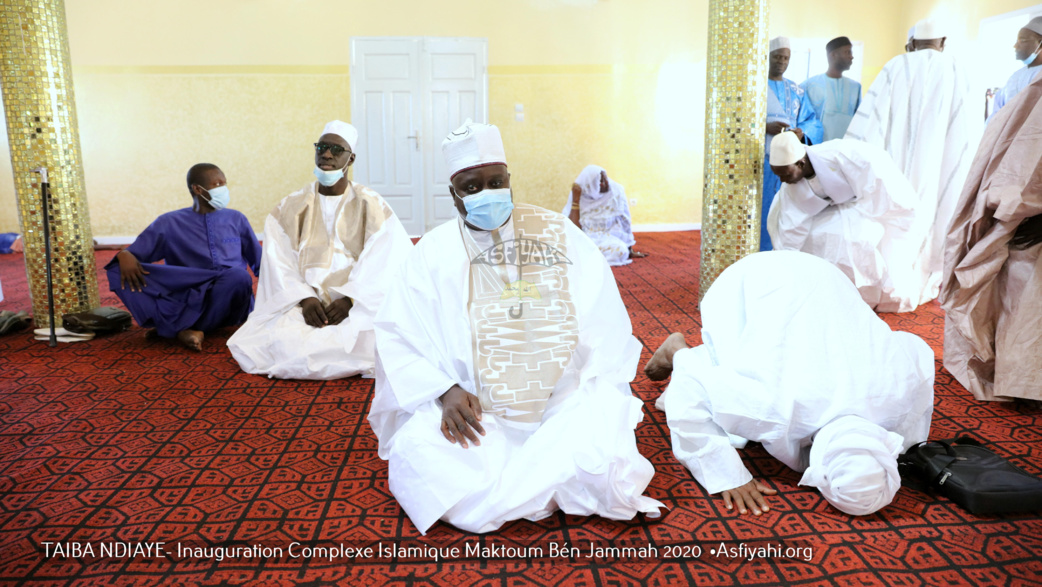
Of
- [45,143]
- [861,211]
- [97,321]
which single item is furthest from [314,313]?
[861,211]

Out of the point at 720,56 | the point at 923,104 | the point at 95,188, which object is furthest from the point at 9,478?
the point at 95,188

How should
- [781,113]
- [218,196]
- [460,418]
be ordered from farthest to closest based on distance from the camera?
[781,113] → [218,196] → [460,418]

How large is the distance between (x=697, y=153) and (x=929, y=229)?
4.89 metres

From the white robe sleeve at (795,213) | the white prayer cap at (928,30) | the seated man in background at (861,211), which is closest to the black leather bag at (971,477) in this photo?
the seated man in background at (861,211)

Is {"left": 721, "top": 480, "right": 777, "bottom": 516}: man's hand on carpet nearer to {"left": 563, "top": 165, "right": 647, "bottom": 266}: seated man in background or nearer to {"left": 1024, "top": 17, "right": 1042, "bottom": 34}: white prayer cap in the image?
{"left": 1024, "top": 17, "right": 1042, "bottom": 34}: white prayer cap

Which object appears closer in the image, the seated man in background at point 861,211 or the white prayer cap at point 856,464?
the white prayer cap at point 856,464

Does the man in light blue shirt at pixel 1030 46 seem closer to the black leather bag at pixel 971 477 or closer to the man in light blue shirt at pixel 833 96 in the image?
the man in light blue shirt at pixel 833 96

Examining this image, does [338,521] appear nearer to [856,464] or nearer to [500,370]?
[500,370]

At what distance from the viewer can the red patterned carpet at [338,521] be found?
183cm

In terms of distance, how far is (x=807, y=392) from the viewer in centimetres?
206

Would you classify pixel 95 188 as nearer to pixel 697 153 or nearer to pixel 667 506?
pixel 697 153

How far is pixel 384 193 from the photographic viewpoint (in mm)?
9117

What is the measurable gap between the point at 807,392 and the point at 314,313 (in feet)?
8.02

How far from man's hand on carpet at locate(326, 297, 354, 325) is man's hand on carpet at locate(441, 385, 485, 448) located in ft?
5.49
